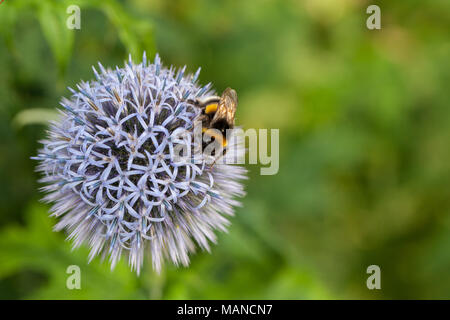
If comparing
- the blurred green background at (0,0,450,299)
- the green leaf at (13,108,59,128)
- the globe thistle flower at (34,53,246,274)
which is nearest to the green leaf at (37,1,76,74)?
the globe thistle flower at (34,53,246,274)

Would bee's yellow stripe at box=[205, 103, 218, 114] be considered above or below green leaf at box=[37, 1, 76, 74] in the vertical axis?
below

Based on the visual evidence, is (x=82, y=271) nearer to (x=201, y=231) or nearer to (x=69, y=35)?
(x=201, y=231)

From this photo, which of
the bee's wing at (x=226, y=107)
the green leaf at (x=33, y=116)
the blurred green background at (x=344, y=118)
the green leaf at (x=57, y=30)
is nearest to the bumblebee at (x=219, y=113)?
the bee's wing at (x=226, y=107)

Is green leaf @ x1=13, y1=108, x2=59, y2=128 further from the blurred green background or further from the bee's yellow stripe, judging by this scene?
the blurred green background

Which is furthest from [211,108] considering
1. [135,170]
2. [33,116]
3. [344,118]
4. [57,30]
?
[344,118]

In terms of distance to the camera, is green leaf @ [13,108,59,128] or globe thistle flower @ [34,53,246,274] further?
green leaf @ [13,108,59,128]

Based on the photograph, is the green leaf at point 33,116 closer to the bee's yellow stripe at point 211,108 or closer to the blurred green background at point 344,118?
the bee's yellow stripe at point 211,108
